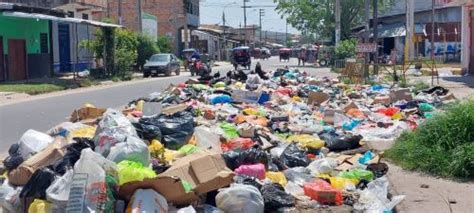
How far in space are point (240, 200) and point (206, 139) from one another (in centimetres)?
311

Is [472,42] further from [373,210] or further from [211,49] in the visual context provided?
[211,49]

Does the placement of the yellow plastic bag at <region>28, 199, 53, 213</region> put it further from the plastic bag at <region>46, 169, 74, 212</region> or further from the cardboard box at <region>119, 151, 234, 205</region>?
the cardboard box at <region>119, 151, 234, 205</region>

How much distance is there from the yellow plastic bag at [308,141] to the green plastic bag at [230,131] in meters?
0.81

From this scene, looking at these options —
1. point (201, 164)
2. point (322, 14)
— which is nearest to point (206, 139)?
point (201, 164)

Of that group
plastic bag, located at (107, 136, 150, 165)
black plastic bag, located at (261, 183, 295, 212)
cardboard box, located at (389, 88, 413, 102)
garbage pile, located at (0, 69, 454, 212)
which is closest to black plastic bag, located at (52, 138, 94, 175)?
garbage pile, located at (0, 69, 454, 212)

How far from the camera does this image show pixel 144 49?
45.1 metres

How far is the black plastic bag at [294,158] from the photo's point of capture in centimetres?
827

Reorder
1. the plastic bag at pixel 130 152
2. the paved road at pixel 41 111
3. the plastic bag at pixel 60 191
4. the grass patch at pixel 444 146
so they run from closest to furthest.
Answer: the plastic bag at pixel 60 191, the plastic bag at pixel 130 152, the grass patch at pixel 444 146, the paved road at pixel 41 111

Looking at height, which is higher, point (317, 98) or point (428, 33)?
point (428, 33)

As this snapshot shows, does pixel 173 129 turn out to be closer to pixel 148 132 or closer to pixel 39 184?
pixel 148 132

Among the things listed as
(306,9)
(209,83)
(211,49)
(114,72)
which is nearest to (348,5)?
(306,9)

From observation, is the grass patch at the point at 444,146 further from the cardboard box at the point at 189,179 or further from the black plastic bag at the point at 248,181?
the cardboard box at the point at 189,179

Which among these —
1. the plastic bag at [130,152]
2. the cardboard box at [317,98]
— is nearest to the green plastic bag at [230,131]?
the plastic bag at [130,152]

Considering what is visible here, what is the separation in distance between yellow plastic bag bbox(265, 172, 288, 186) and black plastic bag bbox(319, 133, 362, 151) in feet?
7.44
